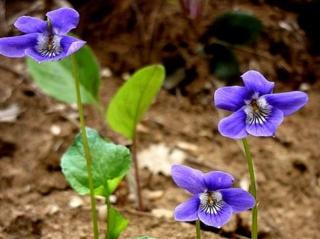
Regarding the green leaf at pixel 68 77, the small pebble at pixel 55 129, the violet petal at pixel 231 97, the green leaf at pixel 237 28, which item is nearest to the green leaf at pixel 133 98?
the green leaf at pixel 68 77

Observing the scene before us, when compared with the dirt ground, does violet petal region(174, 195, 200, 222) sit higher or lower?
higher

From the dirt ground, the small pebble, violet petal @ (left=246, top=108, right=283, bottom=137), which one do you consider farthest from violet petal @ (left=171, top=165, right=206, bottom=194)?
the small pebble

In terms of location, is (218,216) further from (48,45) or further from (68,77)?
(68,77)

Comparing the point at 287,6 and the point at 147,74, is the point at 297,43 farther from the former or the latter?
the point at 147,74

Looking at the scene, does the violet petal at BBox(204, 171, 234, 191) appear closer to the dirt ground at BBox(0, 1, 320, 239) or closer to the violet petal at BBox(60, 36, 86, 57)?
the violet petal at BBox(60, 36, 86, 57)

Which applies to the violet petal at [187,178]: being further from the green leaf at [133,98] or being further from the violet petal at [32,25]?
the green leaf at [133,98]
